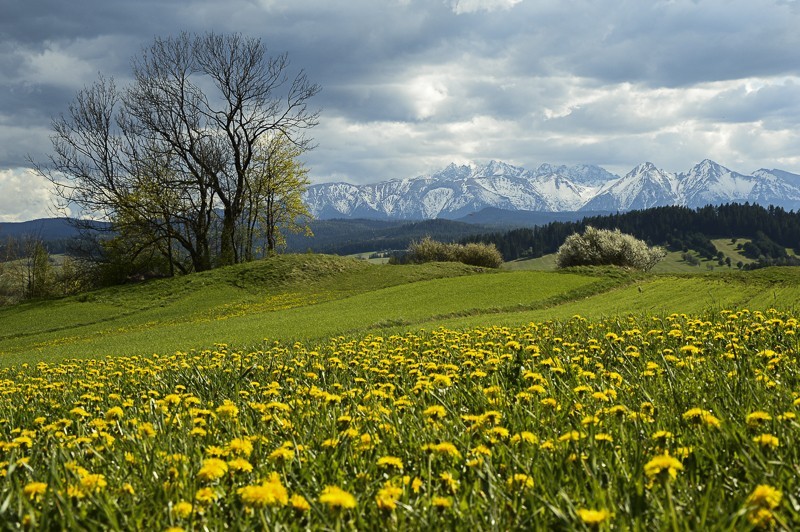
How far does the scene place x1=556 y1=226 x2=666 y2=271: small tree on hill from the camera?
73875mm

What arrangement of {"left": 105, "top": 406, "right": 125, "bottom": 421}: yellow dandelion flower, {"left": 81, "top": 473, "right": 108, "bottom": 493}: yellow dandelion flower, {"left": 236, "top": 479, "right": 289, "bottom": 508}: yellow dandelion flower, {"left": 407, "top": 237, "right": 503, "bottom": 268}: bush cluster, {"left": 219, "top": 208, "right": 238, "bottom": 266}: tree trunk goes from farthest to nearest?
1. {"left": 407, "top": 237, "right": 503, "bottom": 268}: bush cluster
2. {"left": 219, "top": 208, "right": 238, "bottom": 266}: tree trunk
3. {"left": 105, "top": 406, "right": 125, "bottom": 421}: yellow dandelion flower
4. {"left": 81, "top": 473, "right": 108, "bottom": 493}: yellow dandelion flower
5. {"left": 236, "top": 479, "right": 289, "bottom": 508}: yellow dandelion flower

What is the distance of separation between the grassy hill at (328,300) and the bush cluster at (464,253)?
30.6 meters

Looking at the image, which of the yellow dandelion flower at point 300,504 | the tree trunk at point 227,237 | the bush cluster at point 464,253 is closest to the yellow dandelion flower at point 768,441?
the yellow dandelion flower at point 300,504

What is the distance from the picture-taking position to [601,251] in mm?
74750

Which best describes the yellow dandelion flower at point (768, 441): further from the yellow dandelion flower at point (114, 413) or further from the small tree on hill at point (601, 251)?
the small tree on hill at point (601, 251)

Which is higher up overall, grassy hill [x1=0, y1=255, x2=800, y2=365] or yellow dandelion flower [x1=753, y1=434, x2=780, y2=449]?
yellow dandelion flower [x1=753, y1=434, x2=780, y2=449]

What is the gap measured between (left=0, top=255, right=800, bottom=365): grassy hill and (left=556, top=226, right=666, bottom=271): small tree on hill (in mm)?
33671

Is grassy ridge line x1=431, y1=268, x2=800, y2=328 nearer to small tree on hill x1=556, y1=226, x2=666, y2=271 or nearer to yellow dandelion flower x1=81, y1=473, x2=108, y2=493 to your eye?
yellow dandelion flower x1=81, y1=473, x2=108, y2=493

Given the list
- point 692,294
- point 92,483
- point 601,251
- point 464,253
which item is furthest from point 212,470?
point 601,251

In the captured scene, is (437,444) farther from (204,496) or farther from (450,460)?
(204,496)

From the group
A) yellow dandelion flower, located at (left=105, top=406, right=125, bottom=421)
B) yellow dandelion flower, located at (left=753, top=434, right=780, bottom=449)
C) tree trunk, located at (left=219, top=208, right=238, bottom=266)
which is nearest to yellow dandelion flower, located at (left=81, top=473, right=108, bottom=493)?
yellow dandelion flower, located at (left=105, top=406, right=125, bottom=421)

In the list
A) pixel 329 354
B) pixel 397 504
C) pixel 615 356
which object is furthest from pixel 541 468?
pixel 329 354

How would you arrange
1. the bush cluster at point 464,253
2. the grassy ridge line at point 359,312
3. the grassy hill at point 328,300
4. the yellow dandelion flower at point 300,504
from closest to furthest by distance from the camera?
the yellow dandelion flower at point 300,504 < the grassy ridge line at point 359,312 < the grassy hill at point 328,300 < the bush cluster at point 464,253

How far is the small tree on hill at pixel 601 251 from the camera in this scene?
2908 inches
